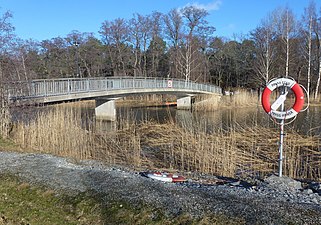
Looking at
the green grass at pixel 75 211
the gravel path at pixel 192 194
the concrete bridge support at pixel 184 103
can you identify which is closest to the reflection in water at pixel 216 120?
the concrete bridge support at pixel 184 103

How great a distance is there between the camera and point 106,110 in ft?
64.6

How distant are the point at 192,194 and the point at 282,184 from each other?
1879 millimetres

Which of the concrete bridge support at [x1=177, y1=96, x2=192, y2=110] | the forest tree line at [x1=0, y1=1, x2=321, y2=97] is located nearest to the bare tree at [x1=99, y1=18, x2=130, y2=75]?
the forest tree line at [x1=0, y1=1, x2=321, y2=97]

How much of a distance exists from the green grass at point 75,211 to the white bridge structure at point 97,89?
652 cm

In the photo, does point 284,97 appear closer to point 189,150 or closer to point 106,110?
point 189,150

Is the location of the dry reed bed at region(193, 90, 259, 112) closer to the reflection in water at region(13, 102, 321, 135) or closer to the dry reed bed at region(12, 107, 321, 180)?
the reflection in water at region(13, 102, 321, 135)

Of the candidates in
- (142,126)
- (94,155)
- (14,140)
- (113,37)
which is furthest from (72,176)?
(113,37)

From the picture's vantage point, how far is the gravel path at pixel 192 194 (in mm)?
3567

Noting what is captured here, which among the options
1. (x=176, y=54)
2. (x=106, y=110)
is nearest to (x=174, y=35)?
(x=176, y=54)

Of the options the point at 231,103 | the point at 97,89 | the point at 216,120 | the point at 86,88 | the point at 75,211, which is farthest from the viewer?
the point at 231,103

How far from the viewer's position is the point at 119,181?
5.16 meters

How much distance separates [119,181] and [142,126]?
9.31 metres

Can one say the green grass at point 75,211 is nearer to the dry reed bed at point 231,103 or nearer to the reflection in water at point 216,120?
the reflection in water at point 216,120

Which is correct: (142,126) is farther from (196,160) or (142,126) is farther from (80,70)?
(80,70)
